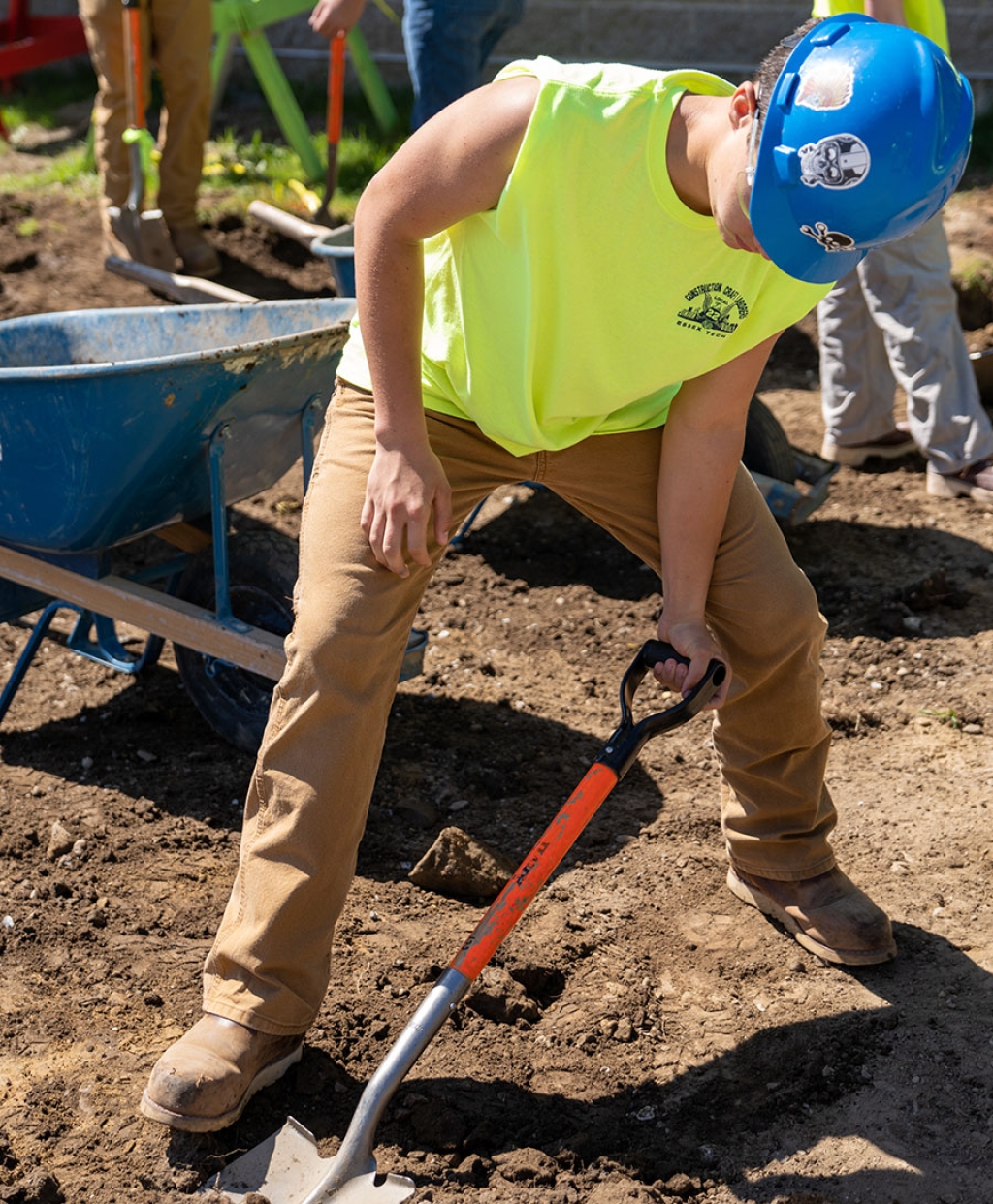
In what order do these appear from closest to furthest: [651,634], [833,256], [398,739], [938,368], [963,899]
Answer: [833,256], [963,899], [398,739], [651,634], [938,368]

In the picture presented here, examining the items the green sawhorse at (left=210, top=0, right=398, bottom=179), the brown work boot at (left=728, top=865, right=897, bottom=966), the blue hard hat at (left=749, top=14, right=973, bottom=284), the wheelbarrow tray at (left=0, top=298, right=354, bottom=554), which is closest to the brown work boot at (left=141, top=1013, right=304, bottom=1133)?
the brown work boot at (left=728, top=865, right=897, bottom=966)

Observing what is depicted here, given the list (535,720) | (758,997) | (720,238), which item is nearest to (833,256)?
(720,238)

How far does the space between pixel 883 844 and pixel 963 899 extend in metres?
0.22

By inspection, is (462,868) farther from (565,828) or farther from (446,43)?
(446,43)

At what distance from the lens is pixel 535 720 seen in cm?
350

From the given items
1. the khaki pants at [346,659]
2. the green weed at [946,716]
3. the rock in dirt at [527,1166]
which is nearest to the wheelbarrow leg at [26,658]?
the khaki pants at [346,659]

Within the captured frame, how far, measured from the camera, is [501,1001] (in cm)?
254

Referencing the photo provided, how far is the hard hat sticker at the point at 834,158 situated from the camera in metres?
1.78

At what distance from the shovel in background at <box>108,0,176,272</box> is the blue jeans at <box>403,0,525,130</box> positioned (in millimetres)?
1514

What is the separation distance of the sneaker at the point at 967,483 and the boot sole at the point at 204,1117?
3.04 metres

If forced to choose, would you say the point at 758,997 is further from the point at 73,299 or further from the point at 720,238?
the point at 73,299

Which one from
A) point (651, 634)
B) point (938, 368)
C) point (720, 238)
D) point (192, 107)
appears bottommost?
point (651, 634)

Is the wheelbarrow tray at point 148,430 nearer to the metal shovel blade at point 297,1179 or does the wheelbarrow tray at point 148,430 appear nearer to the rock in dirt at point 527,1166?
the metal shovel blade at point 297,1179

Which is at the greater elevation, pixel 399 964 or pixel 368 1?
pixel 368 1
